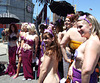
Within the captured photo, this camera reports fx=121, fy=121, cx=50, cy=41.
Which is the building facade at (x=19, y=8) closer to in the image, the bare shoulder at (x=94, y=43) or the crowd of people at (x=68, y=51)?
the crowd of people at (x=68, y=51)

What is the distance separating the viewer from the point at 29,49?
4.00 meters

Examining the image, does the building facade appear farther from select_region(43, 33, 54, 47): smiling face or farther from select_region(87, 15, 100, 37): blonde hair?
select_region(87, 15, 100, 37): blonde hair

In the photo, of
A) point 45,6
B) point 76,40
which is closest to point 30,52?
point 76,40

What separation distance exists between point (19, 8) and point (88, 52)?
31.2m

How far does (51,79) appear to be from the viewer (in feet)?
6.18

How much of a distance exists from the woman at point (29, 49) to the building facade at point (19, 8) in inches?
1026

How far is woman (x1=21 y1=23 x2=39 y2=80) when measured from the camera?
12.9 ft

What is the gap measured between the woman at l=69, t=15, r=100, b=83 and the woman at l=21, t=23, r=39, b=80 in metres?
2.47

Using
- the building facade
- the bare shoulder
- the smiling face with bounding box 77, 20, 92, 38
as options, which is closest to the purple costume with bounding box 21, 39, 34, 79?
the smiling face with bounding box 77, 20, 92, 38

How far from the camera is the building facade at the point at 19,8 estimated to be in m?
27.3

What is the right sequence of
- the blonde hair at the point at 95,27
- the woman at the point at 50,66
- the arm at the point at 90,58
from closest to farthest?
the arm at the point at 90,58, the blonde hair at the point at 95,27, the woman at the point at 50,66

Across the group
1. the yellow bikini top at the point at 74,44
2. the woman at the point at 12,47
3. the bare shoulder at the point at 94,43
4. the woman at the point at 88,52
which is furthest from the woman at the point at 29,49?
the bare shoulder at the point at 94,43

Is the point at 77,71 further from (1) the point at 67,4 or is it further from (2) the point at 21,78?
(1) the point at 67,4

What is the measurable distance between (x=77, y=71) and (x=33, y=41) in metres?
2.57
